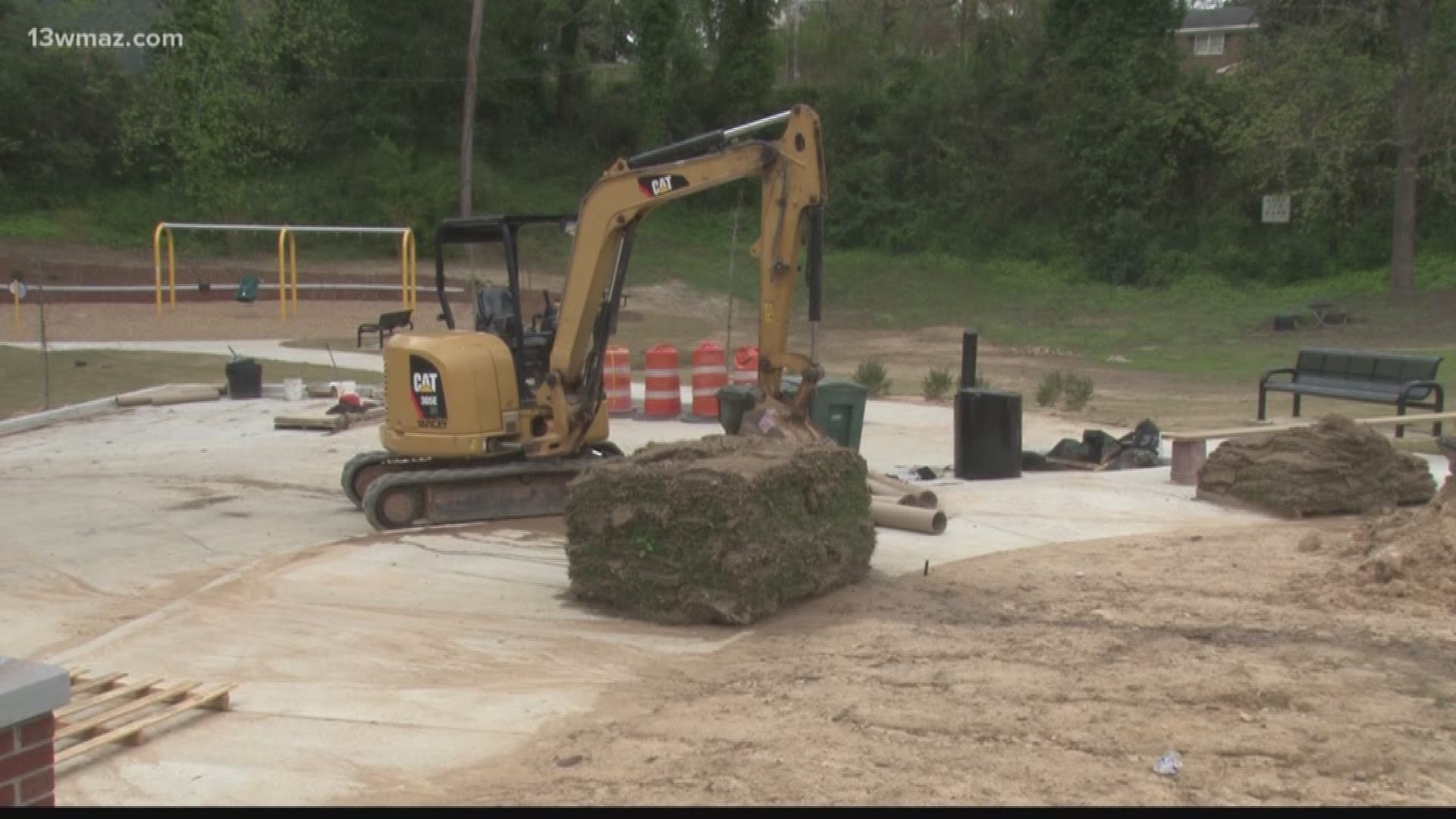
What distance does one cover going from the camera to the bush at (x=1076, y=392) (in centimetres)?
1890

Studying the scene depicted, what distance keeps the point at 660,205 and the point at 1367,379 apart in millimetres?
9344

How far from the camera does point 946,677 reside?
23.2 ft

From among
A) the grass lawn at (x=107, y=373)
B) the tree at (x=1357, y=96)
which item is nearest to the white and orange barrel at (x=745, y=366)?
the grass lawn at (x=107, y=373)

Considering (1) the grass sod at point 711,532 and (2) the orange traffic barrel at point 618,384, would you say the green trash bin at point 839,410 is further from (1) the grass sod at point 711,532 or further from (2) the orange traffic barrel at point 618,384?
(1) the grass sod at point 711,532

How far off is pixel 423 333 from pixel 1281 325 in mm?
24657

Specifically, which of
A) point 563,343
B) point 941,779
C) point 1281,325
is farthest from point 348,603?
point 1281,325

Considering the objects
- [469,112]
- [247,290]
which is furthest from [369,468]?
[469,112]

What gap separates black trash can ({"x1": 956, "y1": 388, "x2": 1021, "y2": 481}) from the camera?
13617 millimetres

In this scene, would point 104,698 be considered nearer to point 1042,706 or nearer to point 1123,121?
point 1042,706

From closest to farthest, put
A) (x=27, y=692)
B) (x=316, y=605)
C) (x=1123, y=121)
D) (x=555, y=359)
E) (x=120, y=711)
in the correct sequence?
(x=27, y=692) < (x=120, y=711) < (x=316, y=605) < (x=555, y=359) < (x=1123, y=121)

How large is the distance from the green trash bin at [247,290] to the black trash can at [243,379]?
1463 cm

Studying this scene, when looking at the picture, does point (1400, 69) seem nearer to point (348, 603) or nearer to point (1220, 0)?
point (1220, 0)

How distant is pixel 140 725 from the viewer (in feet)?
21.2

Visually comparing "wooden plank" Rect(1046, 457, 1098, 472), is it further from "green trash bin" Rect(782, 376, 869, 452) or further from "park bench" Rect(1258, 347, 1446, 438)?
"park bench" Rect(1258, 347, 1446, 438)
